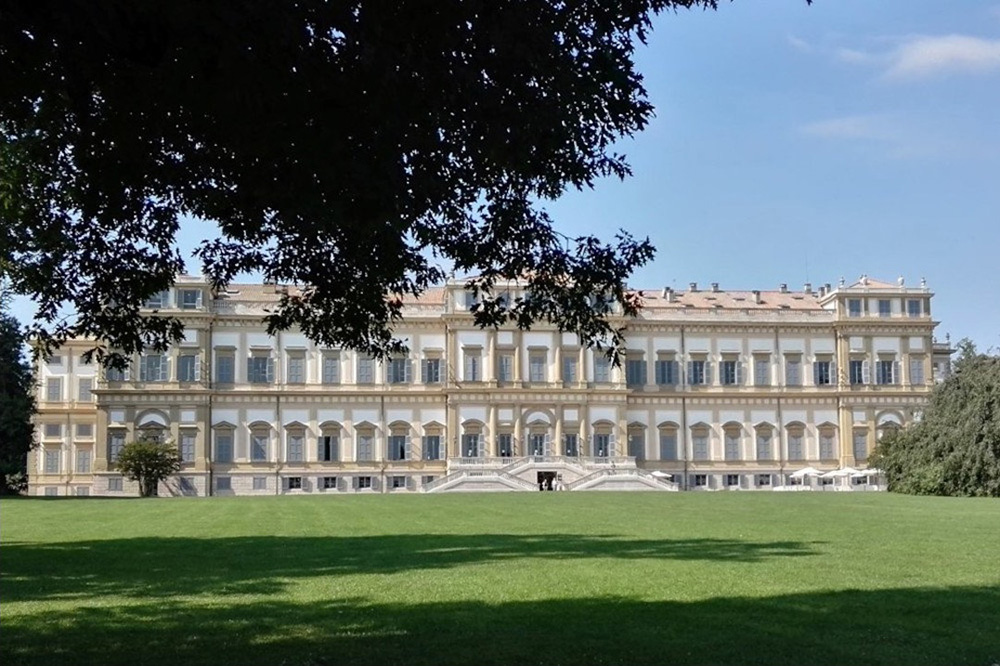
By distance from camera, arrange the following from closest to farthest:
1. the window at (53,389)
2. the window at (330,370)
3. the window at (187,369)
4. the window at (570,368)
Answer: the window at (187,369) < the window at (330,370) < the window at (570,368) < the window at (53,389)

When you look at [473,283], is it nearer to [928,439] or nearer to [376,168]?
[376,168]

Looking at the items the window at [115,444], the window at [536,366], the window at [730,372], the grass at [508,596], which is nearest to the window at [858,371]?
the window at [730,372]

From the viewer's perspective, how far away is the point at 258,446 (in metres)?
67.8

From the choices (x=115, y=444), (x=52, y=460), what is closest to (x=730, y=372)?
(x=115, y=444)

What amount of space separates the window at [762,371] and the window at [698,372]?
10.1ft

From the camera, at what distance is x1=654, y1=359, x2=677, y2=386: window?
234 ft

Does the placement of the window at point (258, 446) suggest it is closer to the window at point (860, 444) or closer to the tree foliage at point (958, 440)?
the tree foliage at point (958, 440)

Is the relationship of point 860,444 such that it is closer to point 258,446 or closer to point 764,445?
point 764,445

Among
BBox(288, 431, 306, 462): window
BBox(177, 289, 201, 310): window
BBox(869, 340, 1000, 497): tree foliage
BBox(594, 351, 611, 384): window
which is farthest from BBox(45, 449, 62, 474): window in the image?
BBox(869, 340, 1000, 497): tree foliage

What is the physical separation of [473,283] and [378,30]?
301cm

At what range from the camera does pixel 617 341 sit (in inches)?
353

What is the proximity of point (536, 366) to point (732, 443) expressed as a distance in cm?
1316

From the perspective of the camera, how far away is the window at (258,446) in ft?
222

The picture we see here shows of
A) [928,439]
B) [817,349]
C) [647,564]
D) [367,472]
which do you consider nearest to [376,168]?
[647,564]
